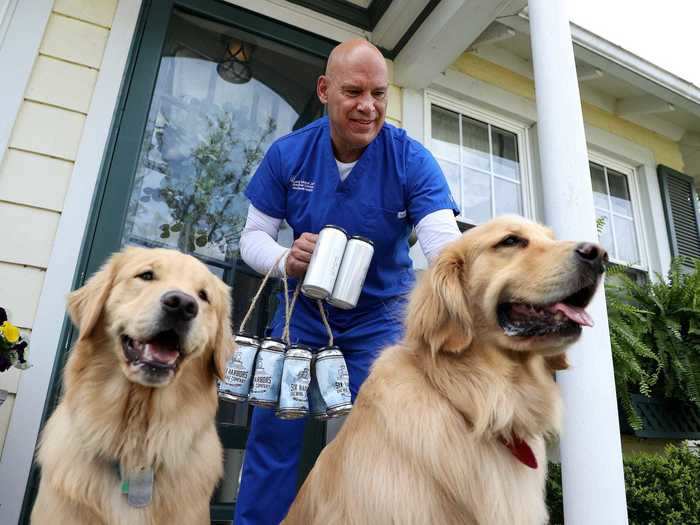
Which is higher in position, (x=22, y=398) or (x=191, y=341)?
(x=191, y=341)

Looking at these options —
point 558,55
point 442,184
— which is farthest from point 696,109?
point 442,184

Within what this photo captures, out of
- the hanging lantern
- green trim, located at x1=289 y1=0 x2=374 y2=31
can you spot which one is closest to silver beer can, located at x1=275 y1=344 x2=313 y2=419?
the hanging lantern

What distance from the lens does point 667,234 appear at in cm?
593

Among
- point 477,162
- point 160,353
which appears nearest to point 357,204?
point 160,353

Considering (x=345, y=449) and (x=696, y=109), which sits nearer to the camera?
(x=345, y=449)

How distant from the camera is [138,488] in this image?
1.69 m

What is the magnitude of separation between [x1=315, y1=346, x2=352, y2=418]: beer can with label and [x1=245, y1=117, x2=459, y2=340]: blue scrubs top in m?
0.33

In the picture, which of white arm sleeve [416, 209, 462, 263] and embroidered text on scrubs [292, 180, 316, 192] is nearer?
white arm sleeve [416, 209, 462, 263]

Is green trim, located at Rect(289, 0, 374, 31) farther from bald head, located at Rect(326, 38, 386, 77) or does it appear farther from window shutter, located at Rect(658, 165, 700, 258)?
window shutter, located at Rect(658, 165, 700, 258)

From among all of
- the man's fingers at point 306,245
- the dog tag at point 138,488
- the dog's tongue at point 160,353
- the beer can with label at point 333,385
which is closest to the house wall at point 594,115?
the man's fingers at point 306,245

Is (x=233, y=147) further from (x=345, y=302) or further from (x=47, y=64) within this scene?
(x=345, y=302)

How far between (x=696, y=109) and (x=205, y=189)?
19.8 ft

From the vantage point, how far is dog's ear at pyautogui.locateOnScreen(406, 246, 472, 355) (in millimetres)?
1626

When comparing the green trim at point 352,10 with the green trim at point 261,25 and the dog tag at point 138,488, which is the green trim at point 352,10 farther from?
the dog tag at point 138,488
